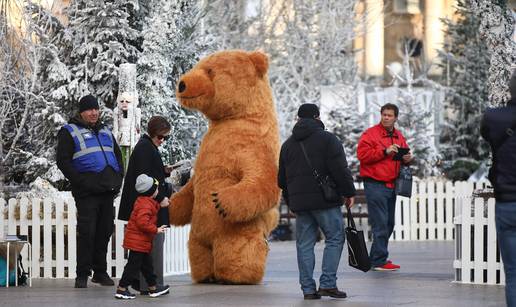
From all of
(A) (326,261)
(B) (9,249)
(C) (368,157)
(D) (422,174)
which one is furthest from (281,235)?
(A) (326,261)

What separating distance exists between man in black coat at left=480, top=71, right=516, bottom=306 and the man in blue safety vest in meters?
5.00

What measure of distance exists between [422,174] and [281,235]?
3.98m

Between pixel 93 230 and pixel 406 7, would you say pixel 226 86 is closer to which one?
pixel 93 230

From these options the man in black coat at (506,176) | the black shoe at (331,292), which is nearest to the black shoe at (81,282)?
the black shoe at (331,292)

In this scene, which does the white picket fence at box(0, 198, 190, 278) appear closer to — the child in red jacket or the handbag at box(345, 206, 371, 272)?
the child in red jacket

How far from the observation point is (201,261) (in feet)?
46.4

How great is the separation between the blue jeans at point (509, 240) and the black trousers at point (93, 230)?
5.18 metres

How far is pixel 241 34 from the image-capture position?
36.5m

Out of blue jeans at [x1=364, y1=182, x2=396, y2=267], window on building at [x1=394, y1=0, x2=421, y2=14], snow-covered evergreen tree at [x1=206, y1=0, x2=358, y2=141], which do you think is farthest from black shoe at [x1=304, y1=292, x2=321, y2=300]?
window on building at [x1=394, y1=0, x2=421, y2=14]

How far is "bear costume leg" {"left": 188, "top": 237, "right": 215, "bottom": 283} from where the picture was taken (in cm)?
1412

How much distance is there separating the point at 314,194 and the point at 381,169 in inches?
142

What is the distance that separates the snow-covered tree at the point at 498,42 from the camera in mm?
15805

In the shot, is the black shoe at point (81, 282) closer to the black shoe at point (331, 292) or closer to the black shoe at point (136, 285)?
the black shoe at point (136, 285)

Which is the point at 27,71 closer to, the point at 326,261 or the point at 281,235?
the point at 281,235
